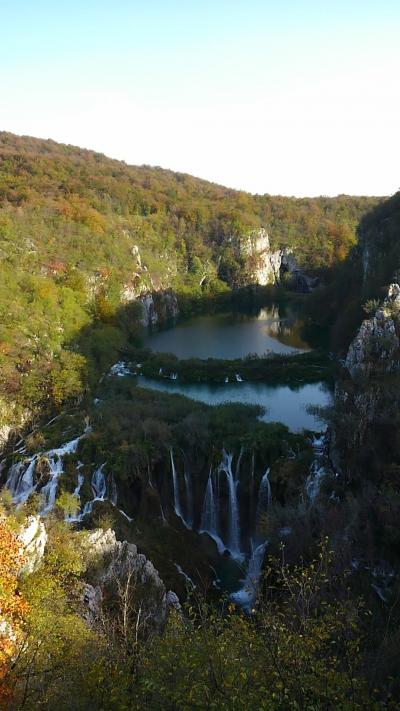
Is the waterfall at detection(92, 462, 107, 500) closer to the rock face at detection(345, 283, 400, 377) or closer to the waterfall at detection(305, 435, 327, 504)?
the waterfall at detection(305, 435, 327, 504)

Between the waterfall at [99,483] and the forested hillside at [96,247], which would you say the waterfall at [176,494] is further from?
the forested hillside at [96,247]

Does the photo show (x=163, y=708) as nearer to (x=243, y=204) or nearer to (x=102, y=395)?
(x=102, y=395)

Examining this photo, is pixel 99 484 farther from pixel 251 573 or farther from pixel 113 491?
pixel 251 573

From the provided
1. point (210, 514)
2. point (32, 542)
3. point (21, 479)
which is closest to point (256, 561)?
point (210, 514)

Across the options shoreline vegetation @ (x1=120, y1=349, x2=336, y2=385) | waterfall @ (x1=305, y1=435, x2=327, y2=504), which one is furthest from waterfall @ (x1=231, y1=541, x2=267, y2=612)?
shoreline vegetation @ (x1=120, y1=349, x2=336, y2=385)

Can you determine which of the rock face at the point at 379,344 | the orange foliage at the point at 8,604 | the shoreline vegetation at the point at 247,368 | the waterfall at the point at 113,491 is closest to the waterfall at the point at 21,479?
the waterfall at the point at 113,491

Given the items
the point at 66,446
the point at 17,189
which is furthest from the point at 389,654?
the point at 17,189
